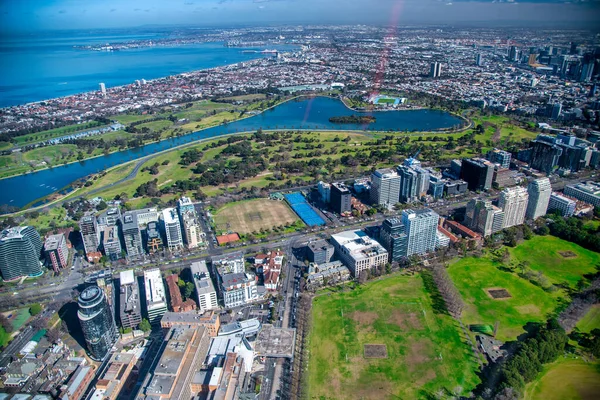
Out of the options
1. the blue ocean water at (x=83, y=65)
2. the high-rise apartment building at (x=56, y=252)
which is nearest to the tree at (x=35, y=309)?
the high-rise apartment building at (x=56, y=252)

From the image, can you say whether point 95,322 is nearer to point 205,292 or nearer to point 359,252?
point 205,292

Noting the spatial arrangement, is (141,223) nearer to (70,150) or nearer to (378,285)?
(378,285)

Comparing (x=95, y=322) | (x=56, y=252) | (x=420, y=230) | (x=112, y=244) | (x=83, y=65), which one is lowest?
(x=56, y=252)


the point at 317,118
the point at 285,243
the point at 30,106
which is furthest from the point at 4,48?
the point at 285,243

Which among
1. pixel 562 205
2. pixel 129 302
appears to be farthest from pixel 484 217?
pixel 129 302

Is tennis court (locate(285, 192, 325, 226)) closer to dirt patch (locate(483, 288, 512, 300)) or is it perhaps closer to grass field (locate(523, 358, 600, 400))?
dirt patch (locate(483, 288, 512, 300))

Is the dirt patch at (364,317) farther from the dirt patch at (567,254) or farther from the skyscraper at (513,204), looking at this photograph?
the dirt patch at (567,254)
